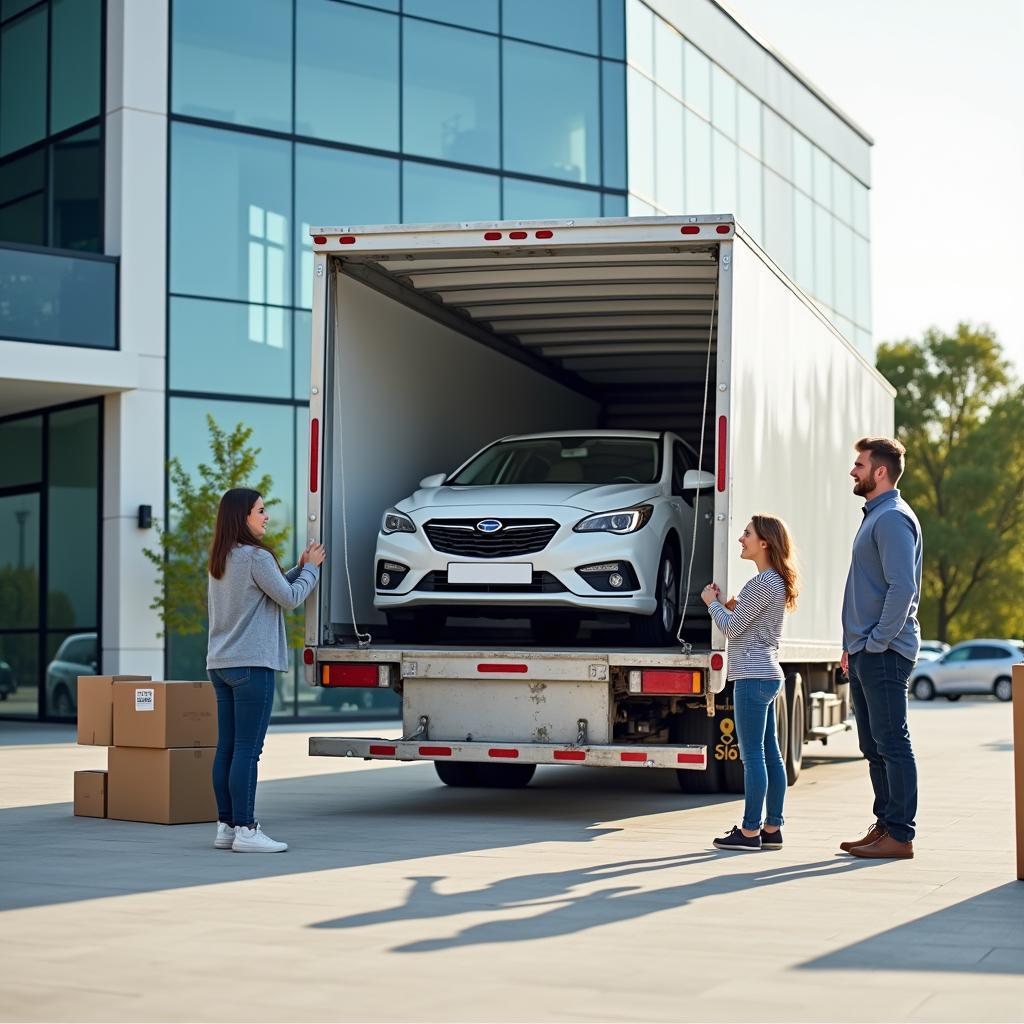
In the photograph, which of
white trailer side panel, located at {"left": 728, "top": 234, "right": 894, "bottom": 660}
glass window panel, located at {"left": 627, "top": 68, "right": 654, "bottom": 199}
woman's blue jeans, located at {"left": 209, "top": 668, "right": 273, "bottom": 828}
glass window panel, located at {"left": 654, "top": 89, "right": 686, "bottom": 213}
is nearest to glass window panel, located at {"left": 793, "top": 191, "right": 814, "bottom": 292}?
glass window panel, located at {"left": 654, "top": 89, "right": 686, "bottom": 213}

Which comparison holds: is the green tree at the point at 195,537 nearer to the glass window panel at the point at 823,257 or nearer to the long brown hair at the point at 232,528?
the long brown hair at the point at 232,528

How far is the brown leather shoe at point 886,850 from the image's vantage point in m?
8.77

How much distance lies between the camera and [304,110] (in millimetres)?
23734

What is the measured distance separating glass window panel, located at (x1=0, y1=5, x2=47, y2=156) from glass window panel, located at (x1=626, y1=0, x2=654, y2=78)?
911 centimetres

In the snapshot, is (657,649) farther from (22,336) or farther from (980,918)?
(22,336)

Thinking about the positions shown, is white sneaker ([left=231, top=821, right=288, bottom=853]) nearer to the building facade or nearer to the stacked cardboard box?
the stacked cardboard box

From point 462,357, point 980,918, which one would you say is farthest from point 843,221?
point 980,918

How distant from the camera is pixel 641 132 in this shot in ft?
90.2

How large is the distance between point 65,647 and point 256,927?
1698cm

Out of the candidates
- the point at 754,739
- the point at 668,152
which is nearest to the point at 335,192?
the point at 668,152

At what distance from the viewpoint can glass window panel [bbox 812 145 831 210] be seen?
36094 mm

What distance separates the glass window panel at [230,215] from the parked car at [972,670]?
65.8 feet

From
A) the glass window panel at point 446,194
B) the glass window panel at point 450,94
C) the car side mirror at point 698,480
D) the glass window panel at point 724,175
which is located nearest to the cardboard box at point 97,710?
the car side mirror at point 698,480

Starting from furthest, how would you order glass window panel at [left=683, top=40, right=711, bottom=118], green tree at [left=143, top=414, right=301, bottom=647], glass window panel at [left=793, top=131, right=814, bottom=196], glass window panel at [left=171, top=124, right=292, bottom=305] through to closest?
glass window panel at [left=793, top=131, right=814, bottom=196]
glass window panel at [left=683, top=40, right=711, bottom=118]
glass window panel at [left=171, top=124, right=292, bottom=305]
green tree at [left=143, top=414, right=301, bottom=647]
